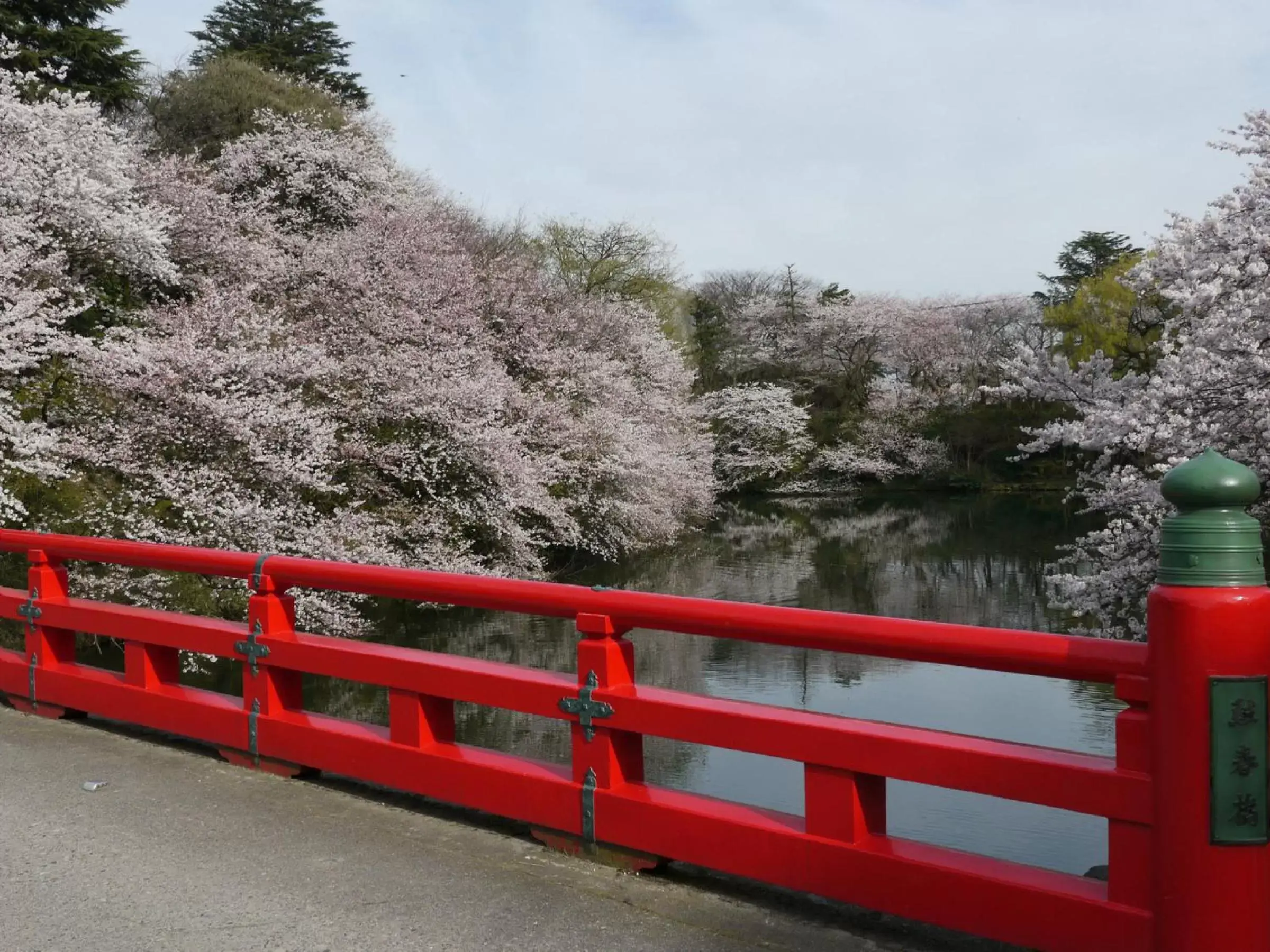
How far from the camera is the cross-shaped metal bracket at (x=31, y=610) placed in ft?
17.5

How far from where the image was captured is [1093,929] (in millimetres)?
2473

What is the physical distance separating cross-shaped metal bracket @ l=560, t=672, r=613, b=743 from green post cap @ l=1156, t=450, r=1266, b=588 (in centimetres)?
163

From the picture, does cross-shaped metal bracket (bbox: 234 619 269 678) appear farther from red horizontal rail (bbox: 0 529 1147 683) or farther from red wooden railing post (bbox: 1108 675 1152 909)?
red wooden railing post (bbox: 1108 675 1152 909)

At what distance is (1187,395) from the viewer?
9398 millimetres

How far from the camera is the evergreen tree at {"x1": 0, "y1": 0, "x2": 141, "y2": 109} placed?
19.6 meters

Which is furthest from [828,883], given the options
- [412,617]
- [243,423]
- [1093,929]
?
[412,617]

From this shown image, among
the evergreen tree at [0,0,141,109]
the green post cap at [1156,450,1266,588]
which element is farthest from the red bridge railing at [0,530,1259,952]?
the evergreen tree at [0,0,141,109]

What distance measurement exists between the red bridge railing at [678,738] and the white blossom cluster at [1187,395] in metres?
7.17

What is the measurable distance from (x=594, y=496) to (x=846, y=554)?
21.2 ft

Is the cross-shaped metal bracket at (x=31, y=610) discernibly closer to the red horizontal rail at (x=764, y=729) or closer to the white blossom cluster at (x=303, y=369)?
the red horizontal rail at (x=764, y=729)

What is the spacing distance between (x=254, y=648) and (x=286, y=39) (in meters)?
33.0

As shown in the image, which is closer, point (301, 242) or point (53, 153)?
point (53, 153)

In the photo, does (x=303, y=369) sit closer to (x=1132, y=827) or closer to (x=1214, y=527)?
(x=1132, y=827)

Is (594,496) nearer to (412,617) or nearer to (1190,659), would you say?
(412,617)
